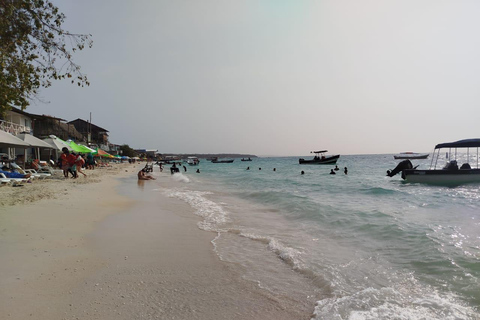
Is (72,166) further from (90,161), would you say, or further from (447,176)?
(447,176)

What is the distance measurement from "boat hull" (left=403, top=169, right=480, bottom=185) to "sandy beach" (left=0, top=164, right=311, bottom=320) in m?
18.8

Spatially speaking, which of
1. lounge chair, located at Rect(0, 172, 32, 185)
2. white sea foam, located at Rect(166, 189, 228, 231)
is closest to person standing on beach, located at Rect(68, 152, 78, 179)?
lounge chair, located at Rect(0, 172, 32, 185)

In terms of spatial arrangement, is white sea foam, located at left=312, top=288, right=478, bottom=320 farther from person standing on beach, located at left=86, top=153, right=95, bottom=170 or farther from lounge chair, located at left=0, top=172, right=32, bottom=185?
person standing on beach, located at left=86, top=153, right=95, bottom=170

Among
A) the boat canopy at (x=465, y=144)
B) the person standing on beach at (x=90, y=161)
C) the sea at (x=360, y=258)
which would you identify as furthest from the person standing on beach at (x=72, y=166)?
the boat canopy at (x=465, y=144)

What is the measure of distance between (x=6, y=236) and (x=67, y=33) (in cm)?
445

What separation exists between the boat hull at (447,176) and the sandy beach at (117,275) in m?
18.8

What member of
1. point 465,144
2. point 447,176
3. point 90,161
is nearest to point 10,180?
point 90,161

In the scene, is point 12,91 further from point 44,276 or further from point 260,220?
point 260,220

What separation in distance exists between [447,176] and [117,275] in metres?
21.9

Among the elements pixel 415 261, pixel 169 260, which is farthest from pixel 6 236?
pixel 415 261

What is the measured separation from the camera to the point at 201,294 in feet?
11.5

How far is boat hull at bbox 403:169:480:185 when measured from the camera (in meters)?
19.0

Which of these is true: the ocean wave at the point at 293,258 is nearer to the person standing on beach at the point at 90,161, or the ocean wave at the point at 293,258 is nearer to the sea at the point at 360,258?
the sea at the point at 360,258

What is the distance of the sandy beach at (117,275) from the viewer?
3033 mm
